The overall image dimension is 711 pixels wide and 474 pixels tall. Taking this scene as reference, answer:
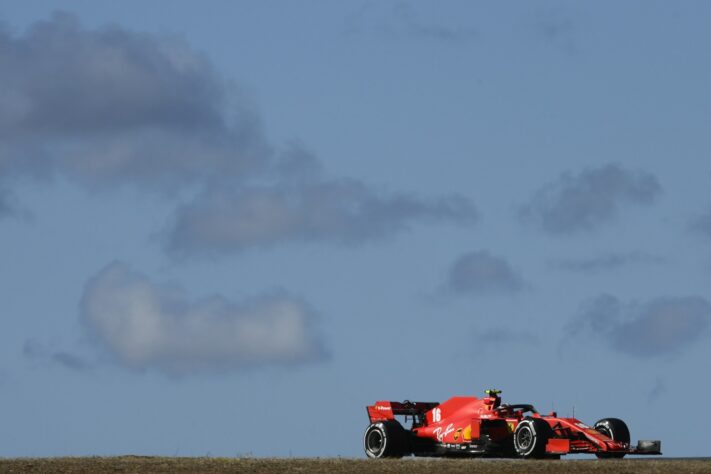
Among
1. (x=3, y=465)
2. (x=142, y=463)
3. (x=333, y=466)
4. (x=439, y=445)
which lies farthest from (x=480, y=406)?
(x=3, y=465)

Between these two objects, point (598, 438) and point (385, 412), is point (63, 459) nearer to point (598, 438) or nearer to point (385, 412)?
point (385, 412)

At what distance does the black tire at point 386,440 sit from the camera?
161 feet

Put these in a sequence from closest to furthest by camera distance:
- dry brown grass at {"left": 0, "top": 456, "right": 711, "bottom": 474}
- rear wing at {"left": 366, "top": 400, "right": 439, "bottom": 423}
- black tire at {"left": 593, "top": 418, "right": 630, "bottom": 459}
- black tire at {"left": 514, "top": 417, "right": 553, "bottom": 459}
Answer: dry brown grass at {"left": 0, "top": 456, "right": 711, "bottom": 474}, black tire at {"left": 514, "top": 417, "right": 553, "bottom": 459}, black tire at {"left": 593, "top": 418, "right": 630, "bottom": 459}, rear wing at {"left": 366, "top": 400, "right": 439, "bottom": 423}

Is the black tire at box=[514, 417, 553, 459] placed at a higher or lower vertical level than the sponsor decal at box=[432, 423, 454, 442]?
lower

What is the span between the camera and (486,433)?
48.0 m

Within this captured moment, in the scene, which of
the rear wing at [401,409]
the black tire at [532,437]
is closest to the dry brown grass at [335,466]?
the black tire at [532,437]

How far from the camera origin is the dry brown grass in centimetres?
3997

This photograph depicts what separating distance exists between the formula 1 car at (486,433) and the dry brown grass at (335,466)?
2.01m

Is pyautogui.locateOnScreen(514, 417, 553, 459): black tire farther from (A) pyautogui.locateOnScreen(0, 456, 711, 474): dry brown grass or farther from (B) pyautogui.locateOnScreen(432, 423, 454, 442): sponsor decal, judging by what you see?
(B) pyautogui.locateOnScreen(432, 423, 454, 442): sponsor decal

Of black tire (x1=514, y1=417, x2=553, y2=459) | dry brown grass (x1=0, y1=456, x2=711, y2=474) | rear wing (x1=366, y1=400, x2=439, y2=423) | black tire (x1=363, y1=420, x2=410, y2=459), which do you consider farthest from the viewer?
rear wing (x1=366, y1=400, x2=439, y2=423)

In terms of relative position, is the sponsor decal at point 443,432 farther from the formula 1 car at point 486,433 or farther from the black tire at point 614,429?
the black tire at point 614,429

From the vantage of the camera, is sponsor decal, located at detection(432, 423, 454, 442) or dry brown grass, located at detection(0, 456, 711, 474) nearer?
dry brown grass, located at detection(0, 456, 711, 474)

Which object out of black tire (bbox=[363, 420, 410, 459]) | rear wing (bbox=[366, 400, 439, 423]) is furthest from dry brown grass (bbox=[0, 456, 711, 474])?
rear wing (bbox=[366, 400, 439, 423])

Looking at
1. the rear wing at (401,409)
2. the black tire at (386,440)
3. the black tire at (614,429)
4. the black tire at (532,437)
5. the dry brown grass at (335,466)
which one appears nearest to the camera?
the dry brown grass at (335,466)
